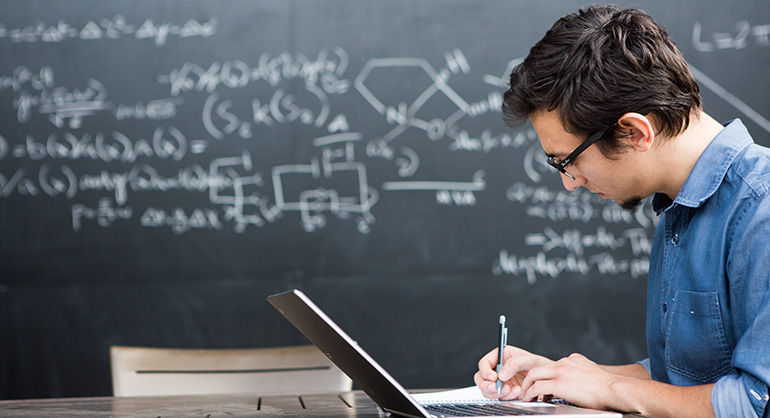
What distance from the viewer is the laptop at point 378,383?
88cm

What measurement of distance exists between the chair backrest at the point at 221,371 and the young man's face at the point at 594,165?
781mm

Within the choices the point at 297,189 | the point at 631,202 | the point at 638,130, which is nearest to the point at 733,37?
the point at 297,189

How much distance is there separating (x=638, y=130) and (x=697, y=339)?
0.32 meters

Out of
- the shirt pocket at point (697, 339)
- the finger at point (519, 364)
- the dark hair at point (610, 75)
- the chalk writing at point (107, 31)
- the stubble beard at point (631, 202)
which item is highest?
the chalk writing at point (107, 31)

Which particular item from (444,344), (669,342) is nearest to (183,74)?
(444,344)

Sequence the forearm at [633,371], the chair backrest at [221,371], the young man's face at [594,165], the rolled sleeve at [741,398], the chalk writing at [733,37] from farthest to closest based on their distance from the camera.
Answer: the chalk writing at [733,37], the chair backrest at [221,371], the forearm at [633,371], the young man's face at [594,165], the rolled sleeve at [741,398]

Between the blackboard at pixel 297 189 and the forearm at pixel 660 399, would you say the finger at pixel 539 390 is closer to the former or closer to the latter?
the forearm at pixel 660 399

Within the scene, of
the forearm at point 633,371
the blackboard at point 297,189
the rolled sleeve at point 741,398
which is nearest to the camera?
the rolled sleeve at point 741,398

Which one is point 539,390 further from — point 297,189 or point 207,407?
point 297,189

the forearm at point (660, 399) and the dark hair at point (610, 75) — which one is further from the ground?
the dark hair at point (610, 75)

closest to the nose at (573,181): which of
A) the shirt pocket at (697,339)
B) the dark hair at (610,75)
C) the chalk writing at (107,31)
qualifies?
the dark hair at (610,75)

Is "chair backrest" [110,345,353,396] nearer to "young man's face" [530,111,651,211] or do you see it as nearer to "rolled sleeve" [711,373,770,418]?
"young man's face" [530,111,651,211]

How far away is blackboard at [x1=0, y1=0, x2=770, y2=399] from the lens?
2553mm

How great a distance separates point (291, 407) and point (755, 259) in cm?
73
